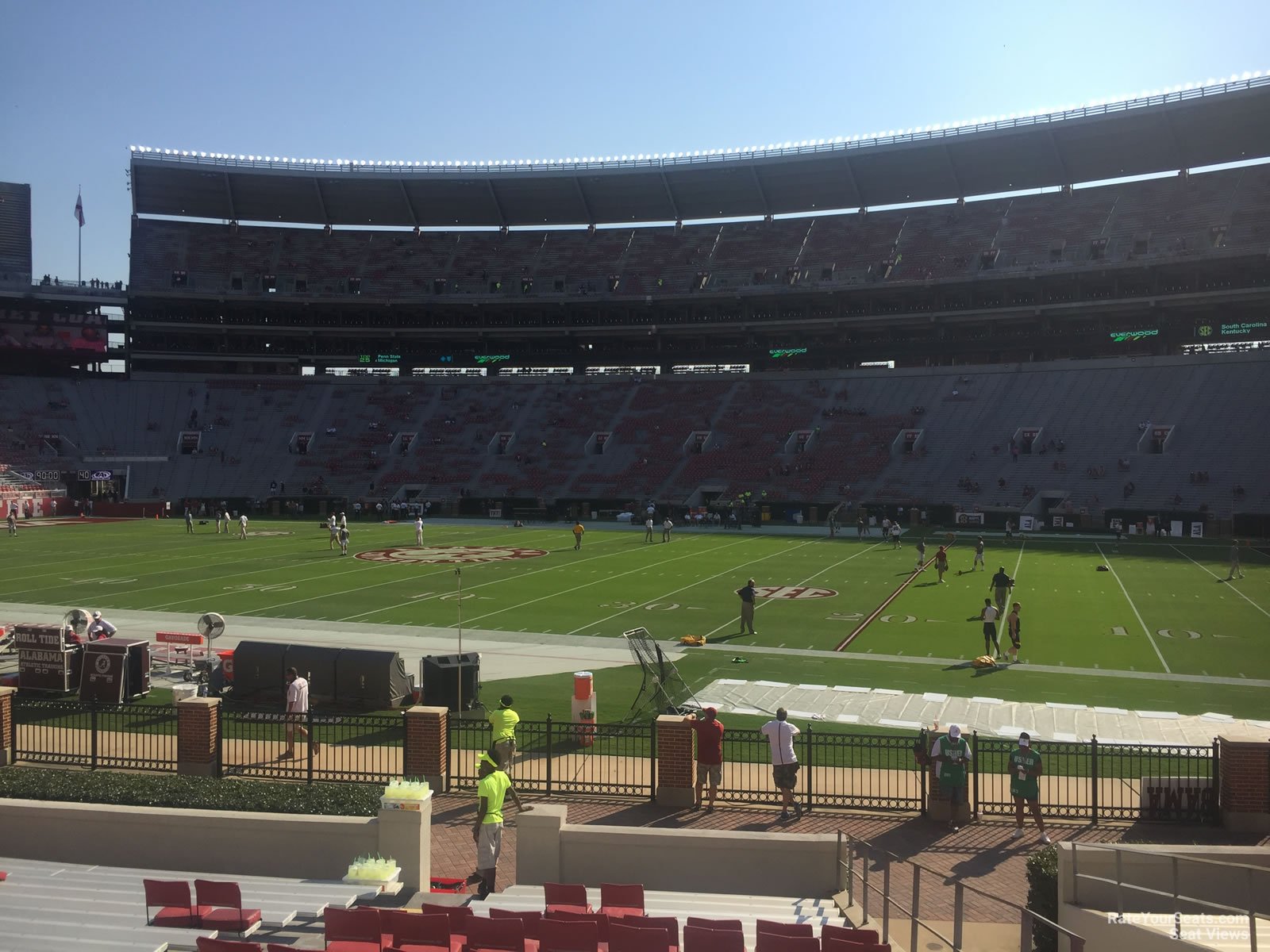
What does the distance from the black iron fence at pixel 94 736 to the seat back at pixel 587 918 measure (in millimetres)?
7724

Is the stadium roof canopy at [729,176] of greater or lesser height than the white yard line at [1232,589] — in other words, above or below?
above

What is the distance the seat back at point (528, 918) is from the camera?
760 centimetres

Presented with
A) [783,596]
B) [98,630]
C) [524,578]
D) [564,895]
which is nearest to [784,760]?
[564,895]

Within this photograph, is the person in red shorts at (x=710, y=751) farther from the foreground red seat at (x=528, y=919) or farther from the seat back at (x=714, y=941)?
the seat back at (x=714, y=941)

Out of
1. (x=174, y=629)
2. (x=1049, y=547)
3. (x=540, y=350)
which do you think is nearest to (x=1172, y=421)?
(x=1049, y=547)

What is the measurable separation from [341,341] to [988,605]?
228 ft

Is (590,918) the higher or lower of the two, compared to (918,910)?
higher

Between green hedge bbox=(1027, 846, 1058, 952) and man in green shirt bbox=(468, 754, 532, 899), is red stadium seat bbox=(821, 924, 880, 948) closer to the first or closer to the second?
green hedge bbox=(1027, 846, 1058, 952)

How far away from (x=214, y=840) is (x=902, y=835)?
7721 millimetres

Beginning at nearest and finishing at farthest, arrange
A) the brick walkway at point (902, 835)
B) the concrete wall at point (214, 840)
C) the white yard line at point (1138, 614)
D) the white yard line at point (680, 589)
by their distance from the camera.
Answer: the concrete wall at point (214, 840)
the brick walkway at point (902, 835)
the white yard line at point (1138, 614)
the white yard line at point (680, 589)

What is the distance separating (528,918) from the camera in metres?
7.80

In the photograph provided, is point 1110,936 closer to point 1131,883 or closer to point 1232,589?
point 1131,883

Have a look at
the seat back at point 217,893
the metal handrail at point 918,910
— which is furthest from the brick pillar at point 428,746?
the metal handrail at point 918,910

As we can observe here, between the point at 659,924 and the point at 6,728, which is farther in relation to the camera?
the point at 6,728
